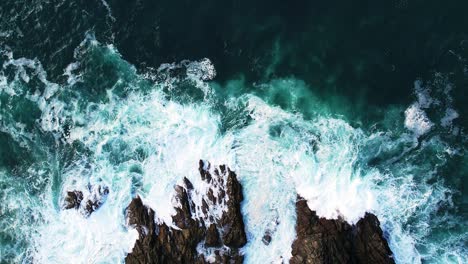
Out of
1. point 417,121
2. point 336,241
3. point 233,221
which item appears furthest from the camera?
point 417,121

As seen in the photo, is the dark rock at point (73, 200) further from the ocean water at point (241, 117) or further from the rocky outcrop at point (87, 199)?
the ocean water at point (241, 117)

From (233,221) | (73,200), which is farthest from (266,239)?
(73,200)

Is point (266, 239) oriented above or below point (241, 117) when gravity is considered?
below

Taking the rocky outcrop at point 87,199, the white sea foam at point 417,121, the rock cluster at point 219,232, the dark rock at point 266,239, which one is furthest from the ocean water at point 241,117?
the rock cluster at point 219,232

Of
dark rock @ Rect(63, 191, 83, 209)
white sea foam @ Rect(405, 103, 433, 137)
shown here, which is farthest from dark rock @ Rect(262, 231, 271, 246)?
dark rock @ Rect(63, 191, 83, 209)

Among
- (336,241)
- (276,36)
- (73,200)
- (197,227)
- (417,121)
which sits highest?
(276,36)

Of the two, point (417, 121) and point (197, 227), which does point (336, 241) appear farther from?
point (417, 121)

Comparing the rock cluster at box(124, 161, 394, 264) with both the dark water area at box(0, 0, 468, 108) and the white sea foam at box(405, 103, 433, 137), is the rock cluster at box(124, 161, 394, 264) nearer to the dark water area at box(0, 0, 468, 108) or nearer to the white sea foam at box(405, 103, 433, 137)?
the white sea foam at box(405, 103, 433, 137)

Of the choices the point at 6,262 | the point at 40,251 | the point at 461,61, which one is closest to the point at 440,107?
the point at 461,61
